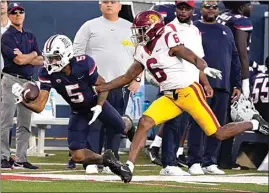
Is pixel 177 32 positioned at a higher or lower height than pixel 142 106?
higher

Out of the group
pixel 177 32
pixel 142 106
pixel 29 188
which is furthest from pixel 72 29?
pixel 29 188

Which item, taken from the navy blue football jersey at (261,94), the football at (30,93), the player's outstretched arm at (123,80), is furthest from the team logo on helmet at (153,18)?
the navy blue football jersey at (261,94)

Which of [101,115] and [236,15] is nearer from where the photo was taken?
[101,115]

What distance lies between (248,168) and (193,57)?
8.67 feet

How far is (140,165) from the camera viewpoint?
1162 centimetres

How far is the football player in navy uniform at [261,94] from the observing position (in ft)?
38.9

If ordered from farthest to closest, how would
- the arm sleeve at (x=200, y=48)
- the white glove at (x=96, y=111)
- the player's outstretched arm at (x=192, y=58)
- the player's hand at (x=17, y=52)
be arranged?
1. the player's hand at (x=17, y=52)
2. the arm sleeve at (x=200, y=48)
3. the white glove at (x=96, y=111)
4. the player's outstretched arm at (x=192, y=58)

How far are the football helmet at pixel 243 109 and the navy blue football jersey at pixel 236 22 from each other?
0.74 metres

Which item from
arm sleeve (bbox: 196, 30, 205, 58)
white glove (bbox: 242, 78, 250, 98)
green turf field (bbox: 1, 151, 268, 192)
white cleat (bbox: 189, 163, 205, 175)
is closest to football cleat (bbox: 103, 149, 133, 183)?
green turf field (bbox: 1, 151, 268, 192)

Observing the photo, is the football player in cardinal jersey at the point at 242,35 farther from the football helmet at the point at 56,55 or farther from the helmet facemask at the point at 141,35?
the football helmet at the point at 56,55

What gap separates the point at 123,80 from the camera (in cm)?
942

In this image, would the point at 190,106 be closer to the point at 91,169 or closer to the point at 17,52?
the point at 91,169

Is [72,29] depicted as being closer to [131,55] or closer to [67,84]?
[131,55]

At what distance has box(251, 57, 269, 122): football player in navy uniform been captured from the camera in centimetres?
1184
